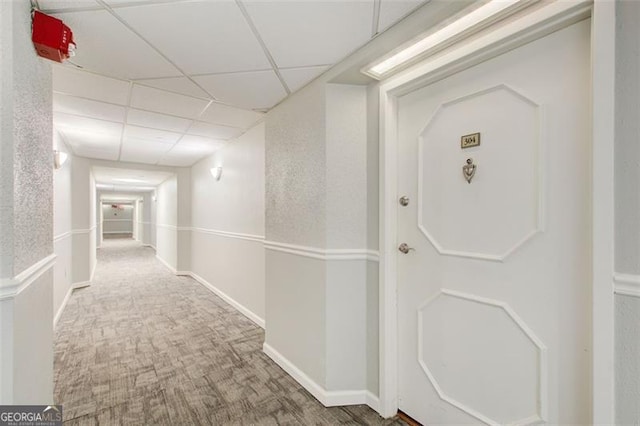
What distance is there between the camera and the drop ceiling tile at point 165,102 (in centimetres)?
235

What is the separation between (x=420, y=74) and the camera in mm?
1651

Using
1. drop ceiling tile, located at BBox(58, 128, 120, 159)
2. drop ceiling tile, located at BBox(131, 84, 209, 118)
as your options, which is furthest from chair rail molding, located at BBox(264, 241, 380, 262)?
drop ceiling tile, located at BBox(58, 128, 120, 159)

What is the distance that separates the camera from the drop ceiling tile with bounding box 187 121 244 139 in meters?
3.29

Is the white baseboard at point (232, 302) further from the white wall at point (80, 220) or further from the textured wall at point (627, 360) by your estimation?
the textured wall at point (627, 360)

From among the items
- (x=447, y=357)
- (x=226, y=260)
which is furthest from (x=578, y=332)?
(x=226, y=260)

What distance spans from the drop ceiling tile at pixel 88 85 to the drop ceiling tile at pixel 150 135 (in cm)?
93

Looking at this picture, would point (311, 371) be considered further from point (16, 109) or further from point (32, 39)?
point (32, 39)

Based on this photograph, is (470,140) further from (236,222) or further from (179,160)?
(179,160)

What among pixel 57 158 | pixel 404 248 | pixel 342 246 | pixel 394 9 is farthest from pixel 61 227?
pixel 394 9

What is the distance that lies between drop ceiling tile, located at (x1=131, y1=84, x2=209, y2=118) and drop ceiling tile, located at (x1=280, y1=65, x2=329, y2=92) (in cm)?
92

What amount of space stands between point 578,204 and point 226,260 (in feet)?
13.5

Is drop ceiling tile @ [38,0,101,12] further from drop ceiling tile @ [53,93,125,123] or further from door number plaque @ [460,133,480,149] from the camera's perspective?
door number plaque @ [460,133,480,149]

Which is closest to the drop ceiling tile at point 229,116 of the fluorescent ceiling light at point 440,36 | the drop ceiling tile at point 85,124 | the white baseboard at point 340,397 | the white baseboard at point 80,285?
the drop ceiling tile at point 85,124

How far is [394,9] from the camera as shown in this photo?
1.37m
